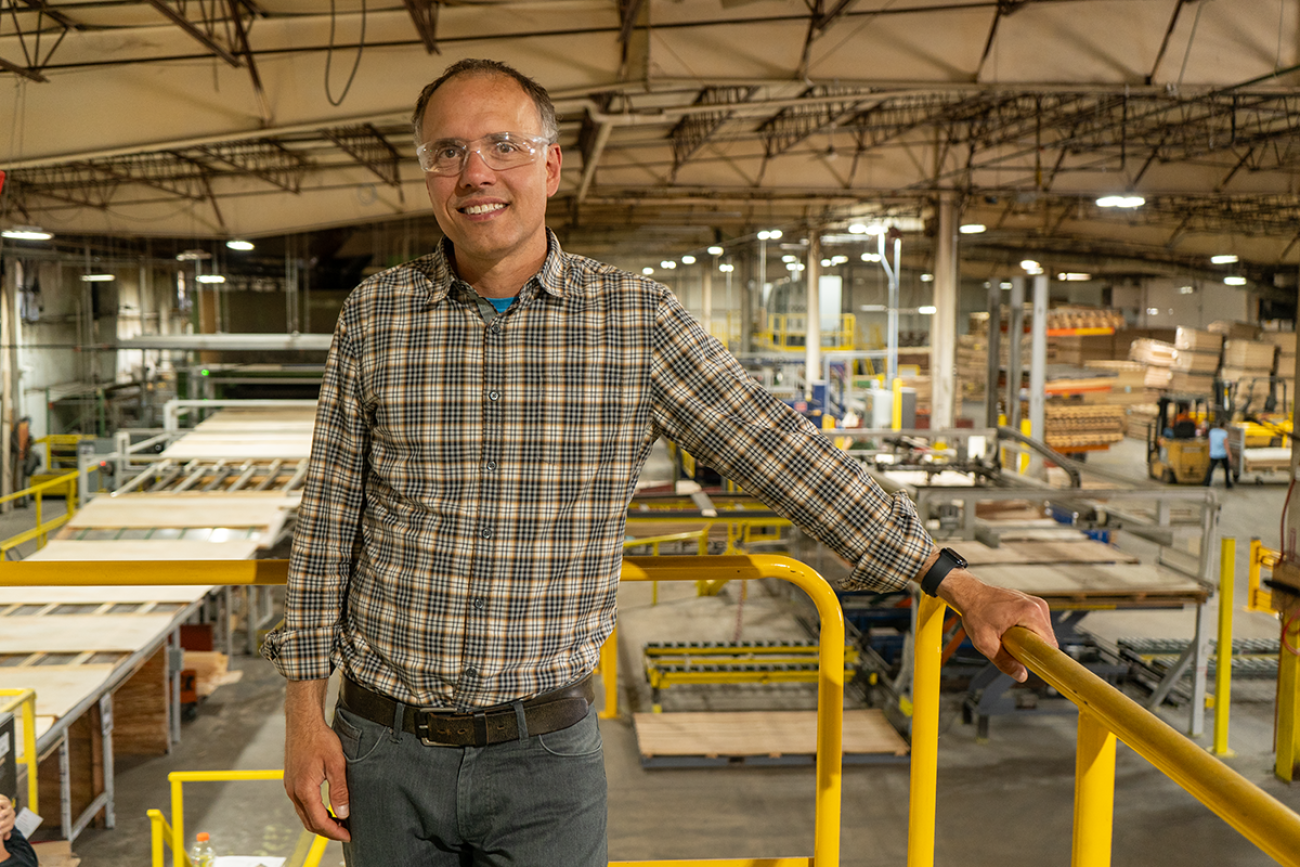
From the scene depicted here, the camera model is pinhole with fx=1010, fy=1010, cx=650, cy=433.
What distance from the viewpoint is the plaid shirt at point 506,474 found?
1663 mm

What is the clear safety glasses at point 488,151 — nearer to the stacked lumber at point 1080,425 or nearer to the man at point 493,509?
the man at point 493,509

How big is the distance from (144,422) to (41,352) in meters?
2.64

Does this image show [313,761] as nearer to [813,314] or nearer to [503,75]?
[503,75]

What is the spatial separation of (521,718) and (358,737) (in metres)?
0.29

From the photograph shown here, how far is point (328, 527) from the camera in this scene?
175 cm

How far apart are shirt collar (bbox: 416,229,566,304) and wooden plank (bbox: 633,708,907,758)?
6815mm

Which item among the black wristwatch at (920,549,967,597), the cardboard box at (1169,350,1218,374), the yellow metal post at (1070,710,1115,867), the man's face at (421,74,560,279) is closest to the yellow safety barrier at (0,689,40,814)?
the man's face at (421,74,560,279)

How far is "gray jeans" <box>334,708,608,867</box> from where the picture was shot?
5.43 feet

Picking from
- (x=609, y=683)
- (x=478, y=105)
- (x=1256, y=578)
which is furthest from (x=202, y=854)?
(x=1256, y=578)

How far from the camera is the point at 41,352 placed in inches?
894

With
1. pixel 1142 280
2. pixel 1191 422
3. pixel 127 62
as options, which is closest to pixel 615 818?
pixel 127 62

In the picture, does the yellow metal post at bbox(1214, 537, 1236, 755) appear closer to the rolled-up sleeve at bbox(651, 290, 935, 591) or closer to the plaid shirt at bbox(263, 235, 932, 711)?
the rolled-up sleeve at bbox(651, 290, 935, 591)

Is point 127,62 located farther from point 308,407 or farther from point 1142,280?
point 1142,280

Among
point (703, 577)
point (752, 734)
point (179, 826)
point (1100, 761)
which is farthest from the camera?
point (752, 734)
